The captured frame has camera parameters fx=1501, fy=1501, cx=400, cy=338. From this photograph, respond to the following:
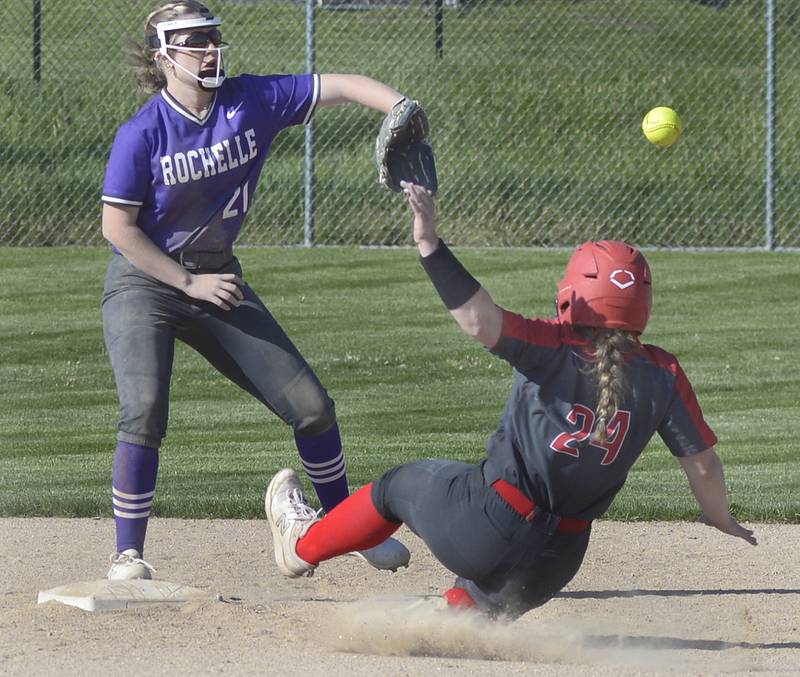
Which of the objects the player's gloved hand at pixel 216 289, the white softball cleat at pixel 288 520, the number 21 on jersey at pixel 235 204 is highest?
the number 21 on jersey at pixel 235 204

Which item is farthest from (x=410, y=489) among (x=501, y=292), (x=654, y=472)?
(x=501, y=292)

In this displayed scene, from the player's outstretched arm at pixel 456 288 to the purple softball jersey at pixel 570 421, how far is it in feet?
0.15

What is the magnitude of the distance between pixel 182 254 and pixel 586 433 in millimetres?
1749

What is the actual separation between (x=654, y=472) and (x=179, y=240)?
353 cm

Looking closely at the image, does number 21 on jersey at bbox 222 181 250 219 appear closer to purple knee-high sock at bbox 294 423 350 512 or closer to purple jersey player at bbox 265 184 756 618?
purple knee-high sock at bbox 294 423 350 512

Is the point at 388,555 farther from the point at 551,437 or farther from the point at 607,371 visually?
the point at 607,371

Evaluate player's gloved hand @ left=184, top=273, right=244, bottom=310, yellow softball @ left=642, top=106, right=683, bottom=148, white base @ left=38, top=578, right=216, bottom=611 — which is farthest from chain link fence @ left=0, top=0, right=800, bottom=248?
white base @ left=38, top=578, right=216, bottom=611

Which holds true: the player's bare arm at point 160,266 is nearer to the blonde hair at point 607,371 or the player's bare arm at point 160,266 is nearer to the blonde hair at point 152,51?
the blonde hair at point 152,51

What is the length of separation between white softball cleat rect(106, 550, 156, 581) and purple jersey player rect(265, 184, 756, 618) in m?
0.96

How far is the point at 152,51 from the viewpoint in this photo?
526cm

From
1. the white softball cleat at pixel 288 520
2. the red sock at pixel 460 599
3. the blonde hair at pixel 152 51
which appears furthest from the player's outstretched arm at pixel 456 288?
the blonde hair at pixel 152 51

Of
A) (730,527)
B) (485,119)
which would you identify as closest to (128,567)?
(730,527)

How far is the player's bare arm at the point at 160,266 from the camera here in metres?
5.00

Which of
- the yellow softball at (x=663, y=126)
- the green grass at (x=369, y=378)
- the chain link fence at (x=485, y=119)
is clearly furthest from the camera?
the chain link fence at (x=485, y=119)
